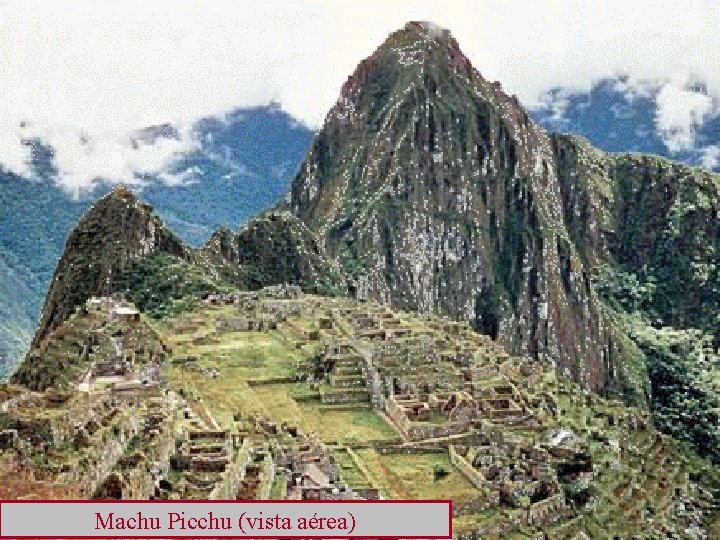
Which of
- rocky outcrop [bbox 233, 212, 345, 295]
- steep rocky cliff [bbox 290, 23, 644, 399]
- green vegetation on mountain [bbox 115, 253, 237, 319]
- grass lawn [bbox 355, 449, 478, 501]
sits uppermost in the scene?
steep rocky cliff [bbox 290, 23, 644, 399]

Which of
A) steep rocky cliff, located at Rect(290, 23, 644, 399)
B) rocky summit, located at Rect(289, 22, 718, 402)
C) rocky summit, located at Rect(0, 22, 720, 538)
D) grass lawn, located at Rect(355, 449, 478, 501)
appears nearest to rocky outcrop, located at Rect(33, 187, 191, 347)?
rocky summit, located at Rect(0, 22, 720, 538)

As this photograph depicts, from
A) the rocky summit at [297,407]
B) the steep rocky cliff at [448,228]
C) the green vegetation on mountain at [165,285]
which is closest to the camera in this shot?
the rocky summit at [297,407]

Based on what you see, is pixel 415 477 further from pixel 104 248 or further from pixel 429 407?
pixel 104 248

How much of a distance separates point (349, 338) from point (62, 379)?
82.6 ft

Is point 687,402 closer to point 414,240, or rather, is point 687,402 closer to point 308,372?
point 414,240

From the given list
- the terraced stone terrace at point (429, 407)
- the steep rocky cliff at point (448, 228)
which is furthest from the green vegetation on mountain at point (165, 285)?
the steep rocky cliff at point (448, 228)

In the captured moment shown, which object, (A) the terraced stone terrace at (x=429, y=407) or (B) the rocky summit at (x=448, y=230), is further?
(B) the rocky summit at (x=448, y=230)

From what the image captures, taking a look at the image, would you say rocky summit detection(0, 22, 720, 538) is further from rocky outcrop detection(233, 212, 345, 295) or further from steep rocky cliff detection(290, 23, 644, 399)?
steep rocky cliff detection(290, 23, 644, 399)

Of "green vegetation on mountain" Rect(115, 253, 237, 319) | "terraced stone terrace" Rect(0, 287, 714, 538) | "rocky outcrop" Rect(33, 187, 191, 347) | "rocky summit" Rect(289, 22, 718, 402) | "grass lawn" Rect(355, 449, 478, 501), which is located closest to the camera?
"terraced stone terrace" Rect(0, 287, 714, 538)

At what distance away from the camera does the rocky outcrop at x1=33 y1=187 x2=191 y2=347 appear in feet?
380

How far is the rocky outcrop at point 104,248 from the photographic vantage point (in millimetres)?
115750

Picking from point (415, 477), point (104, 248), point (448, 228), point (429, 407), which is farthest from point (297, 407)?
point (448, 228)

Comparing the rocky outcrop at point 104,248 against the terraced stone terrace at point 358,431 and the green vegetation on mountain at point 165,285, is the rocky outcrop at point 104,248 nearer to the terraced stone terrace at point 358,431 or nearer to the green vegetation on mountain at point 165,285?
the green vegetation on mountain at point 165,285

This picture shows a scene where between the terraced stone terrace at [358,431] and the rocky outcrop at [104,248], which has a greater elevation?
the rocky outcrop at [104,248]
